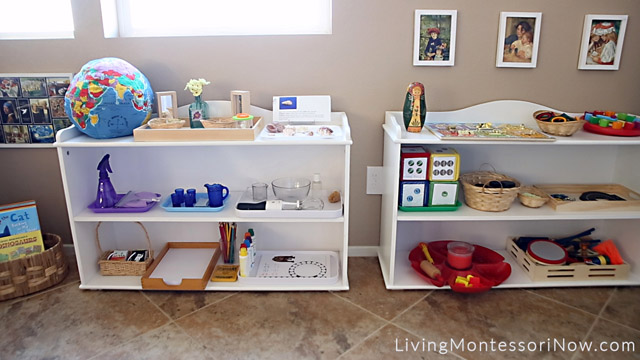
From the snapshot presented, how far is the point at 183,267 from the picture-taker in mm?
2107

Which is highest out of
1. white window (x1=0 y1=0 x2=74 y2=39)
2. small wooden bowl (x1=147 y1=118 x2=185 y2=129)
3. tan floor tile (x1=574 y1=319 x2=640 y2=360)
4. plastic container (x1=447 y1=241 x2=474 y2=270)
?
white window (x1=0 y1=0 x2=74 y2=39)

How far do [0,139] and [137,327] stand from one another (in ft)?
3.85

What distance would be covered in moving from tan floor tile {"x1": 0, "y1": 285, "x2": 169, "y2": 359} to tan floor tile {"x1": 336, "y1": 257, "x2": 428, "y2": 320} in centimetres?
79

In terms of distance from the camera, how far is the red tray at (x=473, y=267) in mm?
1946

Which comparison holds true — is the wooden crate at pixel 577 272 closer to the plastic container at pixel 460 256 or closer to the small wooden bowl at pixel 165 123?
the plastic container at pixel 460 256

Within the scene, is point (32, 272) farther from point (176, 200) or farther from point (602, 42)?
point (602, 42)

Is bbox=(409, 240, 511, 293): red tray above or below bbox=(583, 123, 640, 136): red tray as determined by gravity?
below

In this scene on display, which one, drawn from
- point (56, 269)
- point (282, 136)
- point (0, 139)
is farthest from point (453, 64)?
point (0, 139)

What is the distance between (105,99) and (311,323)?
117 centimetres

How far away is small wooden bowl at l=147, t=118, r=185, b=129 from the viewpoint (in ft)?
6.15

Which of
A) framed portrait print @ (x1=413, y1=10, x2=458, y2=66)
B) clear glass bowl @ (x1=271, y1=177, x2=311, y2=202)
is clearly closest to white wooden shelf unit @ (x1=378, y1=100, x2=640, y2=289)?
framed portrait print @ (x1=413, y1=10, x2=458, y2=66)

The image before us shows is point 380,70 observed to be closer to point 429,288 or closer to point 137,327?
point 429,288

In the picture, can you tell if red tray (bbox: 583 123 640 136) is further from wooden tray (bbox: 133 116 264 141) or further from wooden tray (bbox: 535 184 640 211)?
wooden tray (bbox: 133 116 264 141)

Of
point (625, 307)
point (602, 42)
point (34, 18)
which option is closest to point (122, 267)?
point (34, 18)
